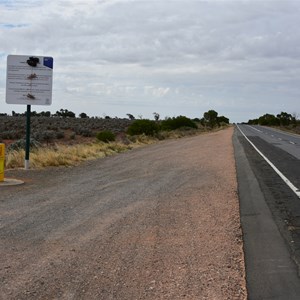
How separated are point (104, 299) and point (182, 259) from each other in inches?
61.3

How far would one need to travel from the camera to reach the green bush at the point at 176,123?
7162cm

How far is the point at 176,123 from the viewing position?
73.4 m

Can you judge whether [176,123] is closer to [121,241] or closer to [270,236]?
[270,236]

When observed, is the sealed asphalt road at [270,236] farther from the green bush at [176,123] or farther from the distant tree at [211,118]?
the distant tree at [211,118]

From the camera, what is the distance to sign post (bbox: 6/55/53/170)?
15789 mm

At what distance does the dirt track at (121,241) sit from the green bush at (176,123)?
192 feet

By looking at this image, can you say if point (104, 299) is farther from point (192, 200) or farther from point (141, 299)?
point (192, 200)

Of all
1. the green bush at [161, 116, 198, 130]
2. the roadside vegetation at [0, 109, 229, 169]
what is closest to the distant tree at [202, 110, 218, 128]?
the roadside vegetation at [0, 109, 229, 169]

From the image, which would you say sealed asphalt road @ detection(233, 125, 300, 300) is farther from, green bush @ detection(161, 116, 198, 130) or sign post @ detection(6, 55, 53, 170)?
green bush @ detection(161, 116, 198, 130)

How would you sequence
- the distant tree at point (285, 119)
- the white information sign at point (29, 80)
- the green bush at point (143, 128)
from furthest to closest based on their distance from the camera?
1. the distant tree at point (285, 119)
2. the green bush at point (143, 128)
3. the white information sign at point (29, 80)

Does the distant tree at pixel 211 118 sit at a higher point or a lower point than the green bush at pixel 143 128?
higher

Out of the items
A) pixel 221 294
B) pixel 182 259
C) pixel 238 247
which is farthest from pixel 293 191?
pixel 221 294

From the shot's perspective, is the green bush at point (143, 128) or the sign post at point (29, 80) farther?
the green bush at point (143, 128)

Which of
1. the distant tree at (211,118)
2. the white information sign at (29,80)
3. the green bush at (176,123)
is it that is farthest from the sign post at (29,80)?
the distant tree at (211,118)
